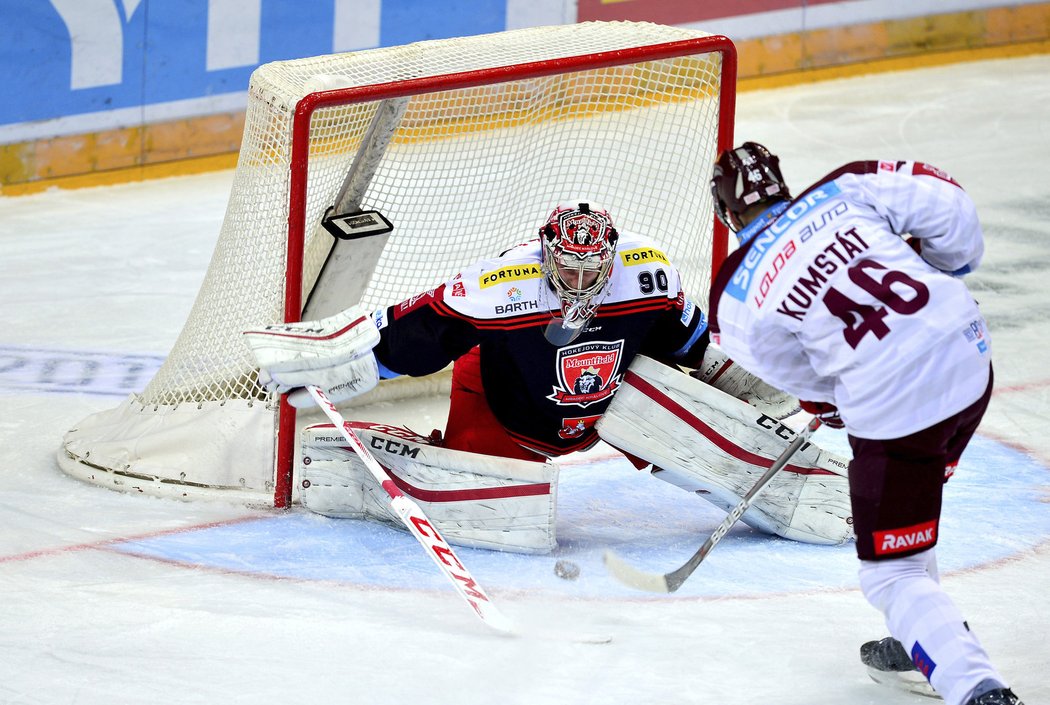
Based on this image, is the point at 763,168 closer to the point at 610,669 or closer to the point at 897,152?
the point at 610,669

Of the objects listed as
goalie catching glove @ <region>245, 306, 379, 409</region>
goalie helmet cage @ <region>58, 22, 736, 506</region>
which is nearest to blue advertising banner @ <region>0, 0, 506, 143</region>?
goalie helmet cage @ <region>58, 22, 736, 506</region>

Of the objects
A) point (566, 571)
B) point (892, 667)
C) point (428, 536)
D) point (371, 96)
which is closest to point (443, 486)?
point (428, 536)

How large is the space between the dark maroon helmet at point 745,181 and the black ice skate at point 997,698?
1.00 m

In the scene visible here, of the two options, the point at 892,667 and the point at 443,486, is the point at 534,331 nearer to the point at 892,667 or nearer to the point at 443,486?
the point at 443,486

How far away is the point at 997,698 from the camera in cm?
267

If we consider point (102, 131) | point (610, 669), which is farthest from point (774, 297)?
point (102, 131)

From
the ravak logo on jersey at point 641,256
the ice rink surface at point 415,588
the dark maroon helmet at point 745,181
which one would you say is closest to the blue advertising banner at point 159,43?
the ice rink surface at point 415,588

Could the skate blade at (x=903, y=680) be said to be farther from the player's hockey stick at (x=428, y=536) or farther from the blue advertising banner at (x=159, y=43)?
the blue advertising banner at (x=159, y=43)

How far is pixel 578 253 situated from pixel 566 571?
77 centimetres

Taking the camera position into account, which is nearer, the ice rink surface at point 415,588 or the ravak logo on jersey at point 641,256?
the ice rink surface at point 415,588

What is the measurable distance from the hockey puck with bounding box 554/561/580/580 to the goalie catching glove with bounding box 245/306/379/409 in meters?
0.65

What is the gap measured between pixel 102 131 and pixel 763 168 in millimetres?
4521

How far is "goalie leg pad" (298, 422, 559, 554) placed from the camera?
381 cm

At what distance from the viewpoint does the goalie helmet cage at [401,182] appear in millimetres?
4109
